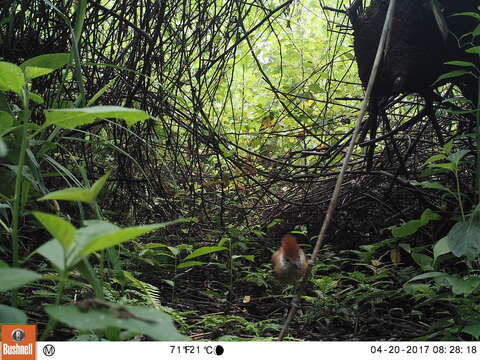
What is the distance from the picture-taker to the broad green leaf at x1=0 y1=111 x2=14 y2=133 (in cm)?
60

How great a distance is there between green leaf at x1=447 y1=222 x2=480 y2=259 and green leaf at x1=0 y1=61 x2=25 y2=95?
0.76m

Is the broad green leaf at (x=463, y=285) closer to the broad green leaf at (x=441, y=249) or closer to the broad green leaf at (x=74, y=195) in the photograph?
the broad green leaf at (x=441, y=249)

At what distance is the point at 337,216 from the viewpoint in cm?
156

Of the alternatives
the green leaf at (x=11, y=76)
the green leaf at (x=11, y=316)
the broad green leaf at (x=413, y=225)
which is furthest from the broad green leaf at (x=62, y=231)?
the broad green leaf at (x=413, y=225)

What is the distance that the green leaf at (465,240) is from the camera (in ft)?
2.65

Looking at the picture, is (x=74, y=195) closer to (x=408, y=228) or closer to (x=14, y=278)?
(x=14, y=278)

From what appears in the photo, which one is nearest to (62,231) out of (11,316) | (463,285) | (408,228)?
(11,316)

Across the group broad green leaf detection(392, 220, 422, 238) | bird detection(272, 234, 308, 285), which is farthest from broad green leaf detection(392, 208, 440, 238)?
bird detection(272, 234, 308, 285)

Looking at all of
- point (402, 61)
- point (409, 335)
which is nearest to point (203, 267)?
point (409, 335)

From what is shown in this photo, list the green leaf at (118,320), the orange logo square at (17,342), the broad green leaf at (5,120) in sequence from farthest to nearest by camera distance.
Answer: the broad green leaf at (5,120) → the orange logo square at (17,342) → the green leaf at (118,320)

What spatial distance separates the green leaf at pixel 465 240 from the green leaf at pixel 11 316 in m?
0.71

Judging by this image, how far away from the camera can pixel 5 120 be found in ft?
1.99

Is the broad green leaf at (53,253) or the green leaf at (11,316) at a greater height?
the broad green leaf at (53,253)

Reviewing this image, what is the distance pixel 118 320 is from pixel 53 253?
0.09 m
